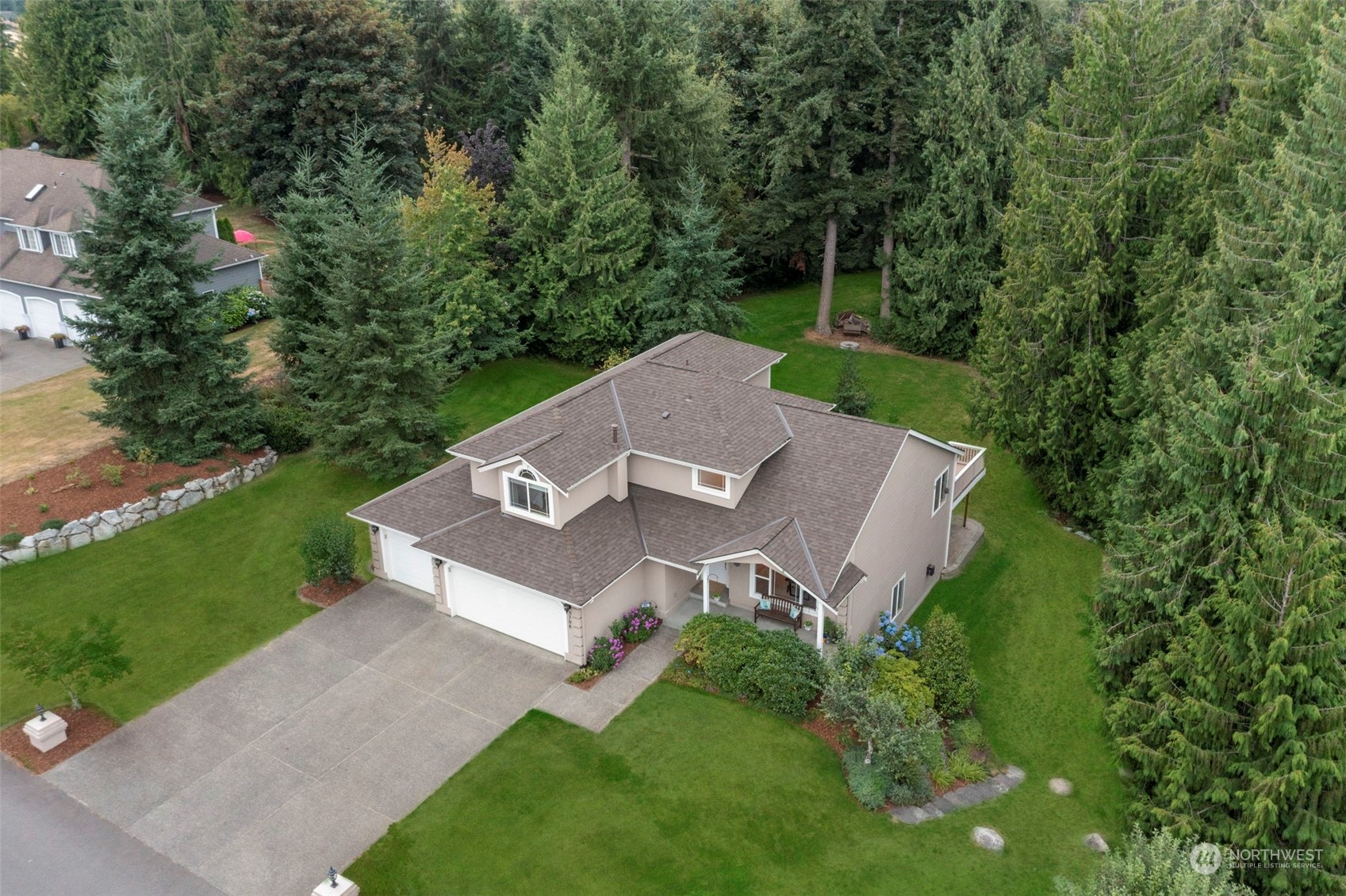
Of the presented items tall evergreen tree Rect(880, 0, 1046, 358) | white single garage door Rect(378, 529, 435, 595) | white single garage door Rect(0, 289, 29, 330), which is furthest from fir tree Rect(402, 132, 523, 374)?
white single garage door Rect(0, 289, 29, 330)

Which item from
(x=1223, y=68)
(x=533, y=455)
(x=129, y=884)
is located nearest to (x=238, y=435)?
(x=533, y=455)

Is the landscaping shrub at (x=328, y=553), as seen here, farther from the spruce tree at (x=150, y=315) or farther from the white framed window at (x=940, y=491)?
the white framed window at (x=940, y=491)

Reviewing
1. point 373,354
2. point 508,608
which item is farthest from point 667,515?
point 373,354

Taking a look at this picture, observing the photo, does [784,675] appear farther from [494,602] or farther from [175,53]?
[175,53]

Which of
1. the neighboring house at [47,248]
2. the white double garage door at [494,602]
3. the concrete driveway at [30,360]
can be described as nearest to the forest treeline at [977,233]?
the white double garage door at [494,602]

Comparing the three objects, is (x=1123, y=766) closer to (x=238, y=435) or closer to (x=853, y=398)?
(x=853, y=398)

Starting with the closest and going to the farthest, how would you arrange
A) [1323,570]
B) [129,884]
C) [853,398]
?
[1323,570], [129,884], [853,398]

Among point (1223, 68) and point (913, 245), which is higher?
point (1223, 68)
